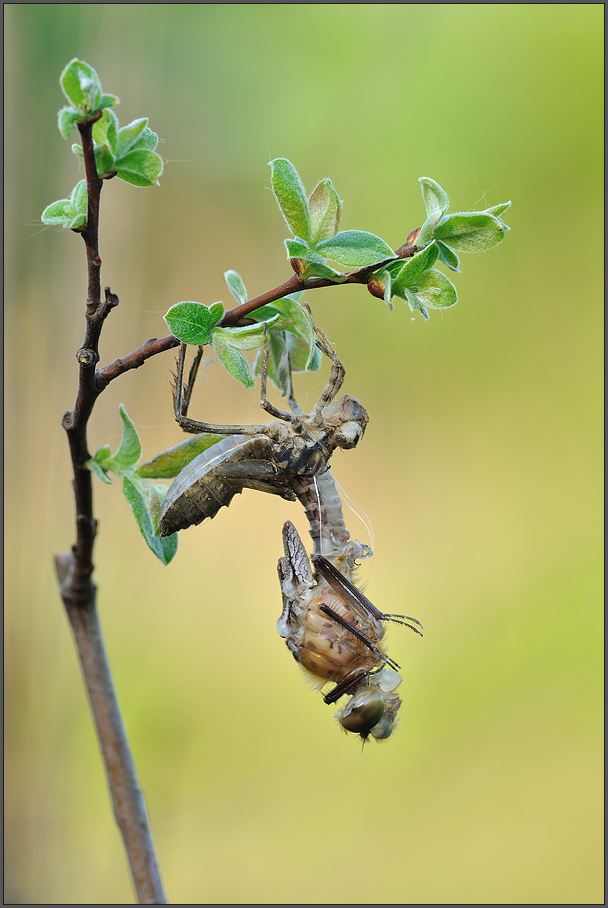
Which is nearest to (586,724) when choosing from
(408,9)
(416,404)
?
(416,404)

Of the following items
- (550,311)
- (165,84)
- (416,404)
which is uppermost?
(165,84)

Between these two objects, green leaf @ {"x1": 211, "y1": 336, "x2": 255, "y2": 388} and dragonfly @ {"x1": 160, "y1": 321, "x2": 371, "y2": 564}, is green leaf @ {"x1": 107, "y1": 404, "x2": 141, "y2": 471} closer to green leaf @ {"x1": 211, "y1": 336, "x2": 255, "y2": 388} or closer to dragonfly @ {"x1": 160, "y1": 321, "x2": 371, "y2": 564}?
dragonfly @ {"x1": 160, "y1": 321, "x2": 371, "y2": 564}

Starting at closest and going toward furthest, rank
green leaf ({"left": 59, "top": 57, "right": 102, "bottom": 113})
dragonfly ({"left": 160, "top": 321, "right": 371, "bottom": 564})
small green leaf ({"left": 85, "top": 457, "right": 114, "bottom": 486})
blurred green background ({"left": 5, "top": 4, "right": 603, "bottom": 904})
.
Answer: green leaf ({"left": 59, "top": 57, "right": 102, "bottom": 113}) < small green leaf ({"left": 85, "top": 457, "right": 114, "bottom": 486}) < dragonfly ({"left": 160, "top": 321, "right": 371, "bottom": 564}) < blurred green background ({"left": 5, "top": 4, "right": 603, "bottom": 904})

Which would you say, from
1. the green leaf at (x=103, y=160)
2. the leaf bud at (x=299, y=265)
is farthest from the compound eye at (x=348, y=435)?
the green leaf at (x=103, y=160)

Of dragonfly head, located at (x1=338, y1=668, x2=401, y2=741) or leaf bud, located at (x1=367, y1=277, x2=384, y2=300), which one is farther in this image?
dragonfly head, located at (x1=338, y1=668, x2=401, y2=741)

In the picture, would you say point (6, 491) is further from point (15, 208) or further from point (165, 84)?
point (165, 84)

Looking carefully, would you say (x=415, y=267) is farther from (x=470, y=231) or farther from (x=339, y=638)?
(x=339, y=638)

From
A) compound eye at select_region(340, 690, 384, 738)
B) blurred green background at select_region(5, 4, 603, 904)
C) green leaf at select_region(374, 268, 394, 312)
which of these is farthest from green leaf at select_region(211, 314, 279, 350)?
blurred green background at select_region(5, 4, 603, 904)
